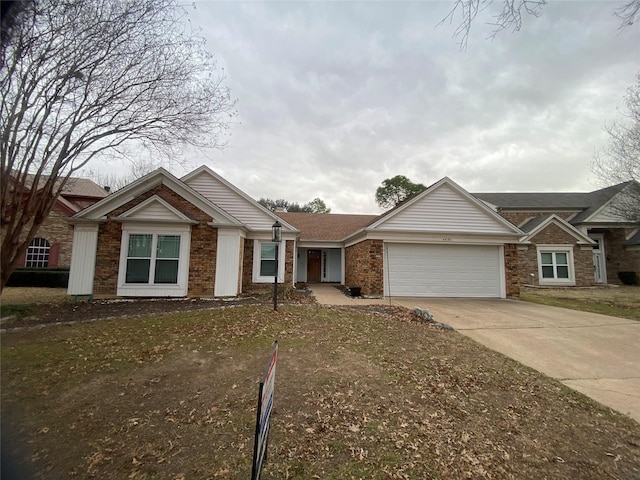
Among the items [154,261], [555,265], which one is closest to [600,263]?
[555,265]

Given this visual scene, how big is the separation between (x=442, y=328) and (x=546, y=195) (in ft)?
87.7

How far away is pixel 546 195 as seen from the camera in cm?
2648

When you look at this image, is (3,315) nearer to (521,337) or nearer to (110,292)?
(110,292)

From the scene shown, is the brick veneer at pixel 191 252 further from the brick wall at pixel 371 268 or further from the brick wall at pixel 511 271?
the brick wall at pixel 511 271

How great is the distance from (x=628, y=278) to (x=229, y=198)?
26.9 meters

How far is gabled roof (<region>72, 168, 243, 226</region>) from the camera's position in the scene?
33.2 feet

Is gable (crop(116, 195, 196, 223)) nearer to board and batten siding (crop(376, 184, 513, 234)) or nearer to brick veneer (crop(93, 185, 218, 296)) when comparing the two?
brick veneer (crop(93, 185, 218, 296))

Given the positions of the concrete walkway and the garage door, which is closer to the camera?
the concrete walkway

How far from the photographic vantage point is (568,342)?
6.33m

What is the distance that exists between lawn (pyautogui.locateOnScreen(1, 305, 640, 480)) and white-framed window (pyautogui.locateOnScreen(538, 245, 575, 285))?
17009mm

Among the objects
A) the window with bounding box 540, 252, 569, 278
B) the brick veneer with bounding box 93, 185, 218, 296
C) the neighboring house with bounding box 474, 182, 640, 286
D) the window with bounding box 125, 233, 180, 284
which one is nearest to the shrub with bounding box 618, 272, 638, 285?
the neighboring house with bounding box 474, 182, 640, 286

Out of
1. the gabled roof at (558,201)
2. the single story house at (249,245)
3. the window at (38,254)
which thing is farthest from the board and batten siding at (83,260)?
the gabled roof at (558,201)

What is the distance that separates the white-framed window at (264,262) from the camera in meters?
13.2

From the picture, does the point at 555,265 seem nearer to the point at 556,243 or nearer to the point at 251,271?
the point at 556,243
